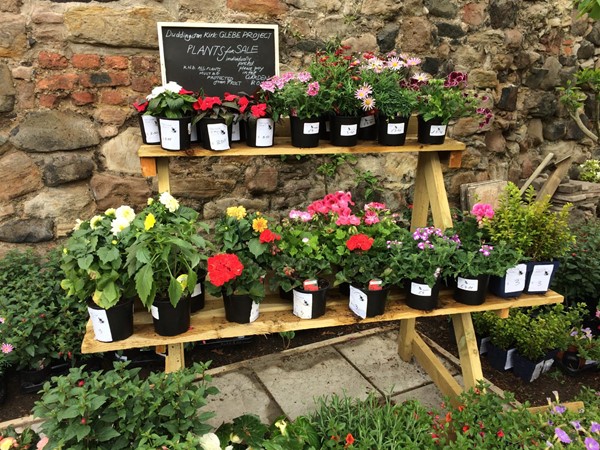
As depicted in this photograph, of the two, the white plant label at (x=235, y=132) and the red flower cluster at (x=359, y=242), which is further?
the white plant label at (x=235, y=132)

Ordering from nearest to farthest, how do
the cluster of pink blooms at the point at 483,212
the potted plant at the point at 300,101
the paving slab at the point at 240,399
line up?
the potted plant at the point at 300,101 → the cluster of pink blooms at the point at 483,212 → the paving slab at the point at 240,399

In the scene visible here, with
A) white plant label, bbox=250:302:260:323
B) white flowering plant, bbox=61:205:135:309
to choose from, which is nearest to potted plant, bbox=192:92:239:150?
white flowering plant, bbox=61:205:135:309

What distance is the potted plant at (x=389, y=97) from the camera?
2.03 m

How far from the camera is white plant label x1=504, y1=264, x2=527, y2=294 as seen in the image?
2137mm

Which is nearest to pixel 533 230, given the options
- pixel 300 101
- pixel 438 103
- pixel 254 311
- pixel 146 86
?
pixel 438 103

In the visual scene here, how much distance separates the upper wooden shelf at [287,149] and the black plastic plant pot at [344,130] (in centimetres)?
3

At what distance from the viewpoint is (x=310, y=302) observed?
196cm

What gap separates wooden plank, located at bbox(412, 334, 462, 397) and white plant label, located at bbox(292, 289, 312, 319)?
3.06 feet

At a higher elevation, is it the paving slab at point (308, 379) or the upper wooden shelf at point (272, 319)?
the upper wooden shelf at point (272, 319)

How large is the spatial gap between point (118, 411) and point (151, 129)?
1.09 metres

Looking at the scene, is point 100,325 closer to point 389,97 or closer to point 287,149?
point 287,149

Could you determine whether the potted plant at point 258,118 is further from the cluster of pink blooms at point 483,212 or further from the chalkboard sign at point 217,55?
the cluster of pink blooms at point 483,212

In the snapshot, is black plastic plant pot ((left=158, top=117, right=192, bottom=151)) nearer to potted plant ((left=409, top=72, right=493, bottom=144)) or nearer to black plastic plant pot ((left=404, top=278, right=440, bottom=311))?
potted plant ((left=409, top=72, right=493, bottom=144))

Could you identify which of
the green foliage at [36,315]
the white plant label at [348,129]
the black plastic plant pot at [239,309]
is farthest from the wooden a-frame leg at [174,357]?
the white plant label at [348,129]
